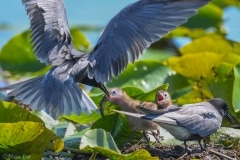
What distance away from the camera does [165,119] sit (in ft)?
17.6

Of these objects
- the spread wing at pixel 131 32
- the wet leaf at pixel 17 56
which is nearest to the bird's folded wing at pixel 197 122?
the spread wing at pixel 131 32

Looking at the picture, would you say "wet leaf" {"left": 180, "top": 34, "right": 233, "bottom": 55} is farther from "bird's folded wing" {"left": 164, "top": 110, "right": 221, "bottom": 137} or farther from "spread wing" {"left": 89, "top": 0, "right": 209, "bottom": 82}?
"bird's folded wing" {"left": 164, "top": 110, "right": 221, "bottom": 137}

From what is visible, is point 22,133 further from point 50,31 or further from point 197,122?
point 50,31

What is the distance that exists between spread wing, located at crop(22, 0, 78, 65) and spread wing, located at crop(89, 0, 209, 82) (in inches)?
7.8

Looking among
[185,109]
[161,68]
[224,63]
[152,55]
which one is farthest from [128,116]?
[152,55]

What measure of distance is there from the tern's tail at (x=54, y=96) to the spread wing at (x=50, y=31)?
0.19 metres

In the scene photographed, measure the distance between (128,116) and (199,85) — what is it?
93 centimetres

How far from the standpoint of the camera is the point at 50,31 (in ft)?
20.2

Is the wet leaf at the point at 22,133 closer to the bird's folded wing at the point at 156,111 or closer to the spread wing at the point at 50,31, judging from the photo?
the bird's folded wing at the point at 156,111

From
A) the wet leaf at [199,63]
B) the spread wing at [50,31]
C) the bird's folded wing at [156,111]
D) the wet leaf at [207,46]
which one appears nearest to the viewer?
the bird's folded wing at [156,111]

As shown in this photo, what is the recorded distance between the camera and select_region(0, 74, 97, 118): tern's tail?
559 cm

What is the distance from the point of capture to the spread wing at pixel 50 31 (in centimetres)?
600

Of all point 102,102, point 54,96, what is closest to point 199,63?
point 102,102

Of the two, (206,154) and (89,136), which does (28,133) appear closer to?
(89,136)
